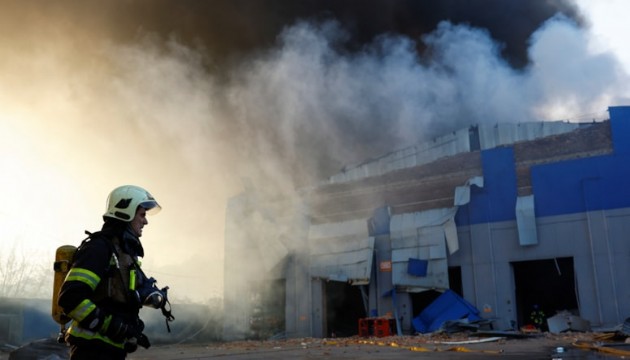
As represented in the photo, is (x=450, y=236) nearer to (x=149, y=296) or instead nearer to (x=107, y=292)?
(x=149, y=296)

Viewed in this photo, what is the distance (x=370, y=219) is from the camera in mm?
26500

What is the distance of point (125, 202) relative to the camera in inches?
119

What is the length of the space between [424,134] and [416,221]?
406 cm

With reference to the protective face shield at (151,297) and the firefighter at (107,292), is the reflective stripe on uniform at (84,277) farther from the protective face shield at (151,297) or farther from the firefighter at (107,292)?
the protective face shield at (151,297)

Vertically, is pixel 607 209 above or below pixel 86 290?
above

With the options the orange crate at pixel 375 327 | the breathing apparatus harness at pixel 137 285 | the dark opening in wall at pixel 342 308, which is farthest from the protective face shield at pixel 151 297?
the dark opening in wall at pixel 342 308

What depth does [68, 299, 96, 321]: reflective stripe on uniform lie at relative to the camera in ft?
8.42

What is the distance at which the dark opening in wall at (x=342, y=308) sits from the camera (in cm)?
2798

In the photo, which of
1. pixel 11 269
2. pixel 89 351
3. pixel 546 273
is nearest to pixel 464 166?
pixel 546 273

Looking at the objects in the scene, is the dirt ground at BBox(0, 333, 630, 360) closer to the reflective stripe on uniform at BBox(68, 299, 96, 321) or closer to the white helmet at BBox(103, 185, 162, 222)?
the white helmet at BBox(103, 185, 162, 222)

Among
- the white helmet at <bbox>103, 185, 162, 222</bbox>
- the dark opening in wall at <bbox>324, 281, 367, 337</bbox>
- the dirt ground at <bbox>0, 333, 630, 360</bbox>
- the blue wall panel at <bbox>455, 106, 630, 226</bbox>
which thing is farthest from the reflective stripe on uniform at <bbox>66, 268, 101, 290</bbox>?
the dark opening in wall at <bbox>324, 281, 367, 337</bbox>

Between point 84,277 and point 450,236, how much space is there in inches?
881

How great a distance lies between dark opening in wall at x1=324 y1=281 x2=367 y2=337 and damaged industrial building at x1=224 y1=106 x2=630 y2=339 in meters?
0.08

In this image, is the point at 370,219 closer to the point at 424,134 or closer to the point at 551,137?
the point at 424,134
